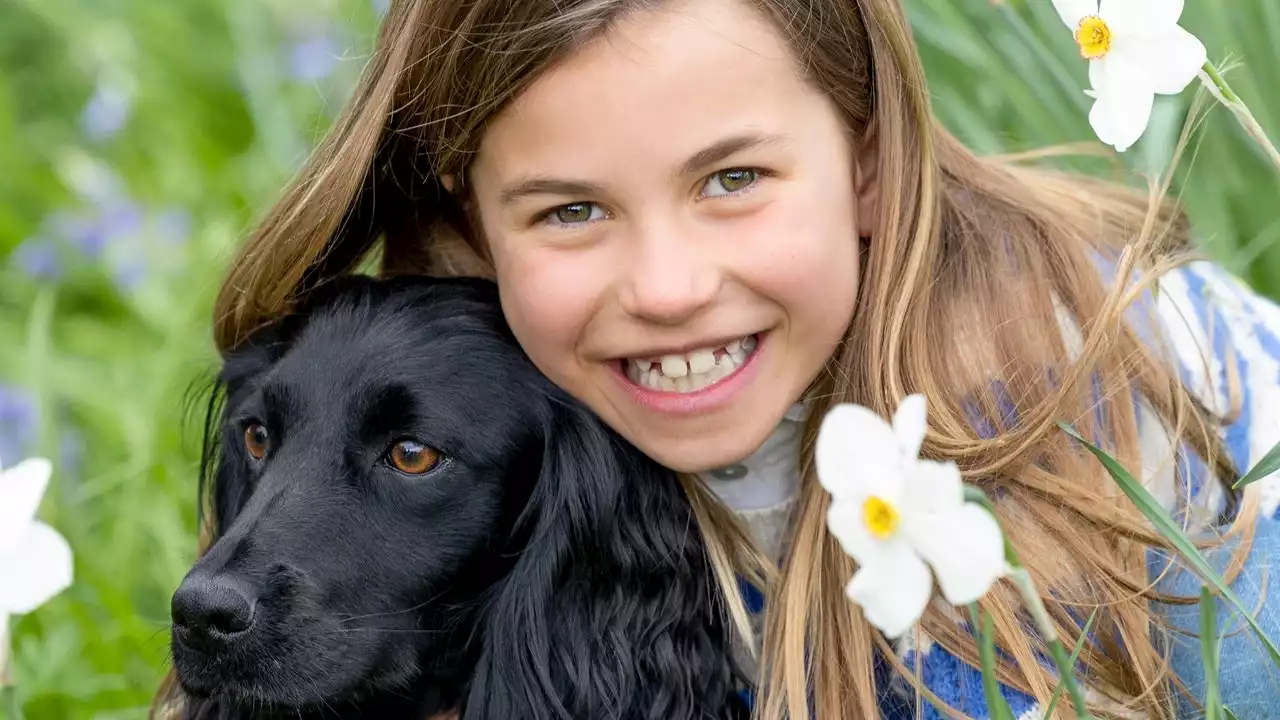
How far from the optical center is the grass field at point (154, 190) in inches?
113

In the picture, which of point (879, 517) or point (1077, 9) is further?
point (1077, 9)

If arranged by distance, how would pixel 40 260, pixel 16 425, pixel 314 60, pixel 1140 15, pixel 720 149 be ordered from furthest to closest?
pixel 314 60
pixel 40 260
pixel 16 425
pixel 720 149
pixel 1140 15

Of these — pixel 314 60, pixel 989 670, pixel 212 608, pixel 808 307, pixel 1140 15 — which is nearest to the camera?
pixel 989 670

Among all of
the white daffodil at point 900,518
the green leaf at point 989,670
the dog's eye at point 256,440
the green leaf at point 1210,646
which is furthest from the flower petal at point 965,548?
Answer: the dog's eye at point 256,440

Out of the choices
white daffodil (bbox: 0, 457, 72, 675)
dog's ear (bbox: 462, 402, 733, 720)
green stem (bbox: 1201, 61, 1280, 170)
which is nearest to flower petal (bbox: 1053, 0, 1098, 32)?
green stem (bbox: 1201, 61, 1280, 170)

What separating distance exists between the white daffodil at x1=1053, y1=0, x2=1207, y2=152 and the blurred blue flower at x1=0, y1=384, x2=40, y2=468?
2546 mm

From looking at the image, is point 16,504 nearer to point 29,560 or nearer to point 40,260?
point 29,560

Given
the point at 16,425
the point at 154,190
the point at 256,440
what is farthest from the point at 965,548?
the point at 154,190

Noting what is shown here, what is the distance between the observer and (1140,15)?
4.72 ft

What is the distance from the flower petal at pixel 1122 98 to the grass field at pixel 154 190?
3.43 ft

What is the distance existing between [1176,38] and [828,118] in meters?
0.69

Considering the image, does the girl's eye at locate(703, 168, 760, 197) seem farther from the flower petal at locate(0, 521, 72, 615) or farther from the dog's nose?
the flower petal at locate(0, 521, 72, 615)

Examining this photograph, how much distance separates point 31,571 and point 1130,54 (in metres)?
1.12

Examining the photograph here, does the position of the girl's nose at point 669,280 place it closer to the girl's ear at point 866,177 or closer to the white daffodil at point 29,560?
the girl's ear at point 866,177
